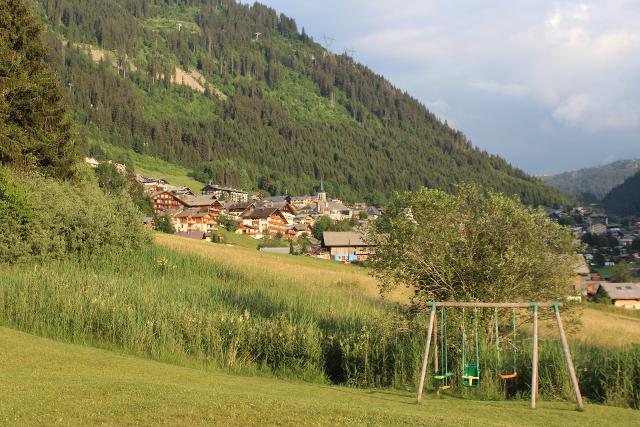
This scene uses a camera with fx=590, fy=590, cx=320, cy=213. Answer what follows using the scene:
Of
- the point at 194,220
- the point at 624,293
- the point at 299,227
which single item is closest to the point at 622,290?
the point at 624,293

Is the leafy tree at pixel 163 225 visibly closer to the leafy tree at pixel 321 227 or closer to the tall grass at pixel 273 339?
the leafy tree at pixel 321 227

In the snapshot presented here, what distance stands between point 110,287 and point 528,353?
14847mm

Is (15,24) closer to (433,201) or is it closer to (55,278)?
(55,278)

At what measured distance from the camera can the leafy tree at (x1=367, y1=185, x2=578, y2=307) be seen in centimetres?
1638

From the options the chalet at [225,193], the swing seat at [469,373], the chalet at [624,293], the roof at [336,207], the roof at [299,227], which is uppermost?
the chalet at [225,193]

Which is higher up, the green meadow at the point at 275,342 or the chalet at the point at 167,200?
the chalet at the point at 167,200

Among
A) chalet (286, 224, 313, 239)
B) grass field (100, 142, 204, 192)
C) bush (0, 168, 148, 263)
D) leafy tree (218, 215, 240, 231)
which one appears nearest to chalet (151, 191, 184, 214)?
leafy tree (218, 215, 240, 231)

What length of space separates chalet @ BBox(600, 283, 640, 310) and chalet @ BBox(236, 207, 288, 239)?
225 ft

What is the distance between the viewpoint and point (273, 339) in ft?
56.1

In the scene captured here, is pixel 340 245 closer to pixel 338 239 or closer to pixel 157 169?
pixel 338 239

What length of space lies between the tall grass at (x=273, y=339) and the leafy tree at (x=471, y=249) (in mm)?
1347

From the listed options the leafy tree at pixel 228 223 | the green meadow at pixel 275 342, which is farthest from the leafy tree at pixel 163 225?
the green meadow at pixel 275 342

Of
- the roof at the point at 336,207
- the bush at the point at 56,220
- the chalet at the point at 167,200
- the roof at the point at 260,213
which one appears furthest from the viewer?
the roof at the point at 336,207

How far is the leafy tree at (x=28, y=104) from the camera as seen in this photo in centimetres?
3225
